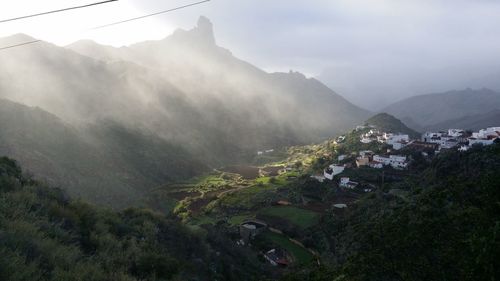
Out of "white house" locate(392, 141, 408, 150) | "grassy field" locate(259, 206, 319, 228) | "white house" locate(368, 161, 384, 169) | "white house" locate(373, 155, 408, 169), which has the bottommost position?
"grassy field" locate(259, 206, 319, 228)

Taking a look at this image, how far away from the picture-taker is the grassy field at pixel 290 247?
2624 centimetres

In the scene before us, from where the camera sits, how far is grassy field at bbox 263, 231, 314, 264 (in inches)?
1033

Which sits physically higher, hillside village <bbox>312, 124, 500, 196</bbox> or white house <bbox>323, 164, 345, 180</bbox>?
hillside village <bbox>312, 124, 500, 196</bbox>

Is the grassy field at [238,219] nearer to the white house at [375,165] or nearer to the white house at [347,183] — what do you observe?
the white house at [347,183]

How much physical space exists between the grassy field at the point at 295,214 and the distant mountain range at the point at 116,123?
15.9m

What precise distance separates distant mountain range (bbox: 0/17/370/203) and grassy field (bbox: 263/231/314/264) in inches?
651

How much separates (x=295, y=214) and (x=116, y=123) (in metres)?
48.8

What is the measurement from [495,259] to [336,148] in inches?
2676

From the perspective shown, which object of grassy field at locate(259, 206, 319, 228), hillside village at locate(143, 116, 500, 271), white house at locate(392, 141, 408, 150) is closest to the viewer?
hillside village at locate(143, 116, 500, 271)

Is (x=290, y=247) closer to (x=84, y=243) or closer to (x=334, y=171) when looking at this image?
(x=84, y=243)

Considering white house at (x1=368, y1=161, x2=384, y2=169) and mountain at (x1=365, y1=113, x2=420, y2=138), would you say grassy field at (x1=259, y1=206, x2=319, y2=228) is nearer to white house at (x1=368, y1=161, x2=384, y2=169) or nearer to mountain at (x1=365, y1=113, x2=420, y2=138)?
white house at (x1=368, y1=161, x2=384, y2=169)

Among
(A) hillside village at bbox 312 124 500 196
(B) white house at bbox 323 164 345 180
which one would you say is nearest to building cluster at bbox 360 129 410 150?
(A) hillside village at bbox 312 124 500 196

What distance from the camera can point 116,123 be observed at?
72.5 m

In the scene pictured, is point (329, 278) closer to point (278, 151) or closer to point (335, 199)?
point (335, 199)
